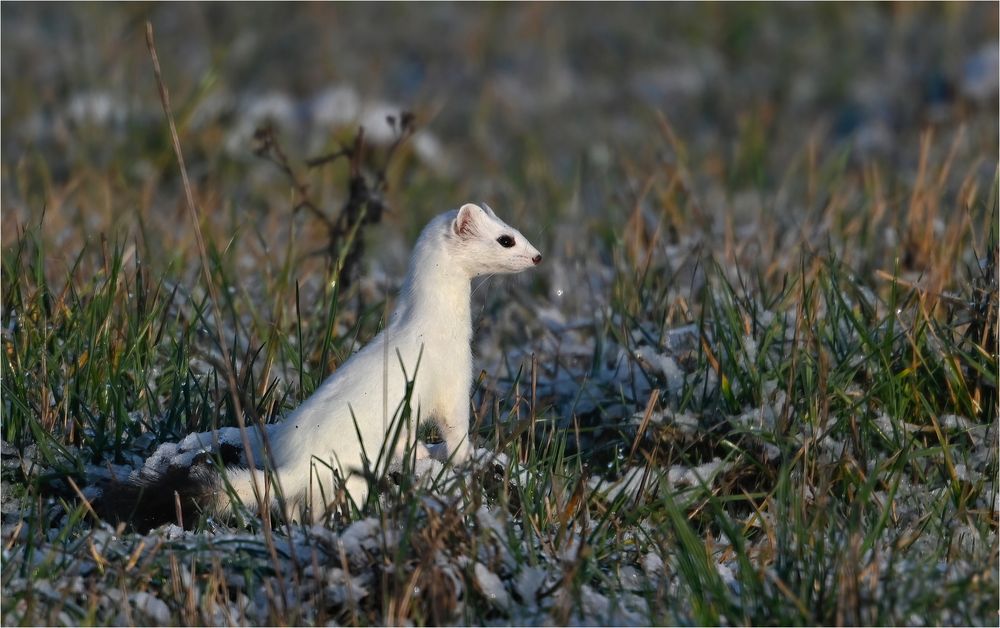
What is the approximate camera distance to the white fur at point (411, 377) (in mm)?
3031

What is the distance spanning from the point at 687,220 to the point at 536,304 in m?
0.97

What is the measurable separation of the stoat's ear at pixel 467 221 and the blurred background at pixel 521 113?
114cm

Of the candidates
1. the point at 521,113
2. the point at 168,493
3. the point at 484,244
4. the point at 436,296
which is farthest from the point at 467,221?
the point at 521,113

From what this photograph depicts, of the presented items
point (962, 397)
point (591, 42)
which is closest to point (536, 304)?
point (962, 397)

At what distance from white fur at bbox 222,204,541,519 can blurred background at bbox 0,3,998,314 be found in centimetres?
113

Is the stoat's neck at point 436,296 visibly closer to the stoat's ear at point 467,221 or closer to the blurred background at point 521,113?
the stoat's ear at point 467,221

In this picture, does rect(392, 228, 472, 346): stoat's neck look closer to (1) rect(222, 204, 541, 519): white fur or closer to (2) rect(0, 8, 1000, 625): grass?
(1) rect(222, 204, 541, 519): white fur

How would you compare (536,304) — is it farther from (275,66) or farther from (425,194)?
(275,66)

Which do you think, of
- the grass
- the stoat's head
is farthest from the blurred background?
the stoat's head

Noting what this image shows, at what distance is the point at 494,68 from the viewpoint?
38.9ft

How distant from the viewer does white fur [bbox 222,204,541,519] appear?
119 inches

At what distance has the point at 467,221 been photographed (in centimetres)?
330

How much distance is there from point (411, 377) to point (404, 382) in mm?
30

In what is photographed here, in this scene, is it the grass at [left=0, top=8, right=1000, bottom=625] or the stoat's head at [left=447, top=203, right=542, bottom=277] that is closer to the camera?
the grass at [left=0, top=8, right=1000, bottom=625]
